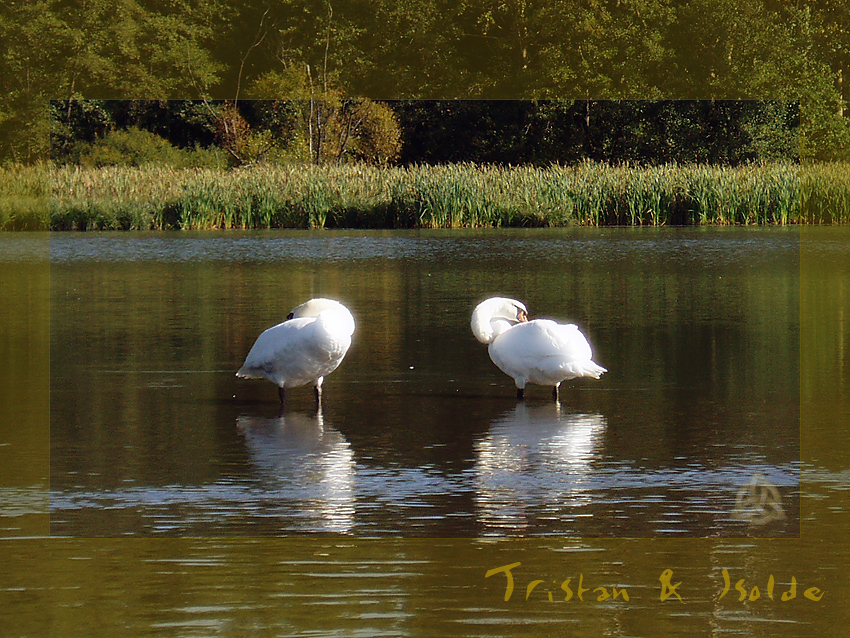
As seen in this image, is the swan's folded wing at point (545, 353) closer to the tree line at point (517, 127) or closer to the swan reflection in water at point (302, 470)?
the swan reflection in water at point (302, 470)

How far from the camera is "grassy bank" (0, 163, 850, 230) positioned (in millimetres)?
30484

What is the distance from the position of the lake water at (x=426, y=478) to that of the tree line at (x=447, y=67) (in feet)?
121

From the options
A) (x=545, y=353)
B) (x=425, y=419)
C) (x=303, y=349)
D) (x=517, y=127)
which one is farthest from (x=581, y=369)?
(x=517, y=127)

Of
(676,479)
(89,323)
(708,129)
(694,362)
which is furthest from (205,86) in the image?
(676,479)

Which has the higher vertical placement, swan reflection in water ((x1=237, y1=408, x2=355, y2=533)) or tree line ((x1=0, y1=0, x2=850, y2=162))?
tree line ((x1=0, y1=0, x2=850, y2=162))

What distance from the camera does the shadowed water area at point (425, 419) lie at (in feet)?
19.5

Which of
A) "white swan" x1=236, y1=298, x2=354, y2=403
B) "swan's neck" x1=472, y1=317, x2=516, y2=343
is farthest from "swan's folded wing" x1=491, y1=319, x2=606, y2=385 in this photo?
"white swan" x1=236, y1=298, x2=354, y2=403

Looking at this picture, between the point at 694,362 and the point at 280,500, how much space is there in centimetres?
502

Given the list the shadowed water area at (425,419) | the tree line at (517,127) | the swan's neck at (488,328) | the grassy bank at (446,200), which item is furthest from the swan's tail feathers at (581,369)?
the tree line at (517,127)

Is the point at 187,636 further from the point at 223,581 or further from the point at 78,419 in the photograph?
the point at 78,419

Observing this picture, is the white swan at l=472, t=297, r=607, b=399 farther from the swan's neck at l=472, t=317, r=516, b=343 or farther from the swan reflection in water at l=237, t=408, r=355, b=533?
the swan reflection in water at l=237, t=408, r=355, b=533

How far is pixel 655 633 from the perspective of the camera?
14.4 ft

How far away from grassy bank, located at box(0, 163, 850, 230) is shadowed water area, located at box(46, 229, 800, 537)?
43.3 ft

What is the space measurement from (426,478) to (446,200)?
77.9ft
